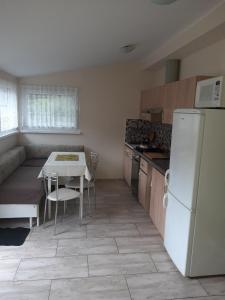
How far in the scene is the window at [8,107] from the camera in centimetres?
435

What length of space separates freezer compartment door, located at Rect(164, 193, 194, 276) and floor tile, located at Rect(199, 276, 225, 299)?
0.19m

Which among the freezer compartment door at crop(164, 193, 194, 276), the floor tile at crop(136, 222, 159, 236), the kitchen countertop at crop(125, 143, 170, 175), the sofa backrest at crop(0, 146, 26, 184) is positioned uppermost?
the kitchen countertop at crop(125, 143, 170, 175)

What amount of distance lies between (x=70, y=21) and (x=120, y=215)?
270 centimetres

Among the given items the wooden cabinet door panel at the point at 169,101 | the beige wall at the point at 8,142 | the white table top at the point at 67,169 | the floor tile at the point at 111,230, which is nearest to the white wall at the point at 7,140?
the beige wall at the point at 8,142

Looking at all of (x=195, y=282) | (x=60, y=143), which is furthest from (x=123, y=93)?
(x=195, y=282)

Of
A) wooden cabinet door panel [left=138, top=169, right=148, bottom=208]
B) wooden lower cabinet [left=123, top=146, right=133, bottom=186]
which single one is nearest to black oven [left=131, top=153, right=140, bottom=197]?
wooden cabinet door panel [left=138, top=169, right=148, bottom=208]

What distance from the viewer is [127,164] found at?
5.23m

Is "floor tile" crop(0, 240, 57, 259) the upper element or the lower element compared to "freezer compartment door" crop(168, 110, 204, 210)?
lower

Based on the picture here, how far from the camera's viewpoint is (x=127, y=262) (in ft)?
8.59

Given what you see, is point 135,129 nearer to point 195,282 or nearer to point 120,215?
point 120,215

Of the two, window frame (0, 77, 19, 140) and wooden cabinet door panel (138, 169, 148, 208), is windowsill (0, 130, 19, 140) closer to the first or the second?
window frame (0, 77, 19, 140)

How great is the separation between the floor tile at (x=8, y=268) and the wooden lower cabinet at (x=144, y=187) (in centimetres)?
198

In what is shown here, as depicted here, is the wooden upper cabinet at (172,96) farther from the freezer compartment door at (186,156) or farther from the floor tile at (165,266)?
the floor tile at (165,266)

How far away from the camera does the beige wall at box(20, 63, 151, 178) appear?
5.39 m
